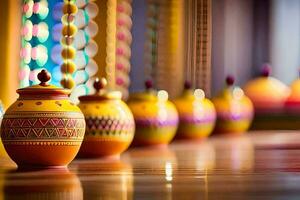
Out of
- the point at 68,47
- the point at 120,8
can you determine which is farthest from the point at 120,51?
the point at 68,47

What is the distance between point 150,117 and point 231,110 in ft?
4.04

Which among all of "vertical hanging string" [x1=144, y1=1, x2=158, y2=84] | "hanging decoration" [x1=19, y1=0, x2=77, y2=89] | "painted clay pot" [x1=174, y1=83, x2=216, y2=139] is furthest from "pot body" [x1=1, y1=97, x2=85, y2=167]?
"vertical hanging string" [x1=144, y1=1, x2=158, y2=84]

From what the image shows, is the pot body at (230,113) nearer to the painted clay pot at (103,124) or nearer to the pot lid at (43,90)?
the painted clay pot at (103,124)

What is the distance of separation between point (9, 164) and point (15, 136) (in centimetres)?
21

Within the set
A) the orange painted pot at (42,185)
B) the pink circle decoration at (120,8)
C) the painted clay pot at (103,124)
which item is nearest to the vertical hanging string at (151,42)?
the pink circle decoration at (120,8)

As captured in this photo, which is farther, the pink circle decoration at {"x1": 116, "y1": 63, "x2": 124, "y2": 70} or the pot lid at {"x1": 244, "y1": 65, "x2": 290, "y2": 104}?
the pot lid at {"x1": 244, "y1": 65, "x2": 290, "y2": 104}

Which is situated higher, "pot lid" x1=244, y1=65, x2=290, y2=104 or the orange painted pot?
the orange painted pot

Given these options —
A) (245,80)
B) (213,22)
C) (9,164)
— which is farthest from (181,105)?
(245,80)

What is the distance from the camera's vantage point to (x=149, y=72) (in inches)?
178

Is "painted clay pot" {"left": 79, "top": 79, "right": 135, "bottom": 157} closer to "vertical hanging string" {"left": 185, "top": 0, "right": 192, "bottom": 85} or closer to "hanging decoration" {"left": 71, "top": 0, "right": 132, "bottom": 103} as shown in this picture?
"hanging decoration" {"left": 71, "top": 0, "right": 132, "bottom": 103}

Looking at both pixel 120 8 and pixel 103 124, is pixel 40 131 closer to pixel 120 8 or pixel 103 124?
pixel 103 124

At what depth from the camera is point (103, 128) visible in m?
2.65

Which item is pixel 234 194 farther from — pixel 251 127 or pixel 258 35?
pixel 258 35

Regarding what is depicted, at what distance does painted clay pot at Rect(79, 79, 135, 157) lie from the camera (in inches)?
104
